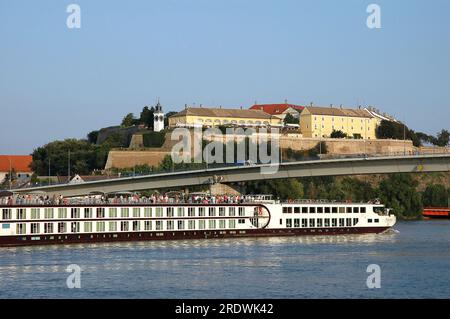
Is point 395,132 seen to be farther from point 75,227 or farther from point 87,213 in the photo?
point 75,227

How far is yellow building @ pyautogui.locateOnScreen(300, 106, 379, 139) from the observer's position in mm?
135750

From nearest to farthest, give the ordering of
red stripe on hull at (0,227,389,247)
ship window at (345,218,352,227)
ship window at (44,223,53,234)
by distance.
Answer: red stripe on hull at (0,227,389,247) < ship window at (44,223,53,234) < ship window at (345,218,352,227)

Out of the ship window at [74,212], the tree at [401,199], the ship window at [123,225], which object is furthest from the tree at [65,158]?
the ship window at [74,212]

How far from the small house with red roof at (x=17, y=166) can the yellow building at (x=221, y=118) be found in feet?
60.5

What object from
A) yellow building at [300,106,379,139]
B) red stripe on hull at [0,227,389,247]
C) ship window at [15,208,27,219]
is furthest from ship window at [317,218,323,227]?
yellow building at [300,106,379,139]

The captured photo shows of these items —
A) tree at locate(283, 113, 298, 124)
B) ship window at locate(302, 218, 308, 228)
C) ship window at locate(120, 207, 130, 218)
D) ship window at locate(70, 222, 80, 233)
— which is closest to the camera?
ship window at locate(70, 222, 80, 233)

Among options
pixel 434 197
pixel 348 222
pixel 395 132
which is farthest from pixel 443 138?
pixel 348 222

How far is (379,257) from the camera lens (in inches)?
1900

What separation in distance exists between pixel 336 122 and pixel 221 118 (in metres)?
16.6

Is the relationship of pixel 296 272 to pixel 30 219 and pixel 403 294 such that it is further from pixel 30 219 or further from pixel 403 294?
pixel 30 219

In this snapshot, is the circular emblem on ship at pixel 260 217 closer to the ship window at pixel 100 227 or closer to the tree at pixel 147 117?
the ship window at pixel 100 227

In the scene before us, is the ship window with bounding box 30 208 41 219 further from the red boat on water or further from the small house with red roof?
the small house with red roof

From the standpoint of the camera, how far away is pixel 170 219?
57969 millimetres

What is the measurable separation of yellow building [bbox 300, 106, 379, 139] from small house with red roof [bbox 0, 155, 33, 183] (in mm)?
35683
